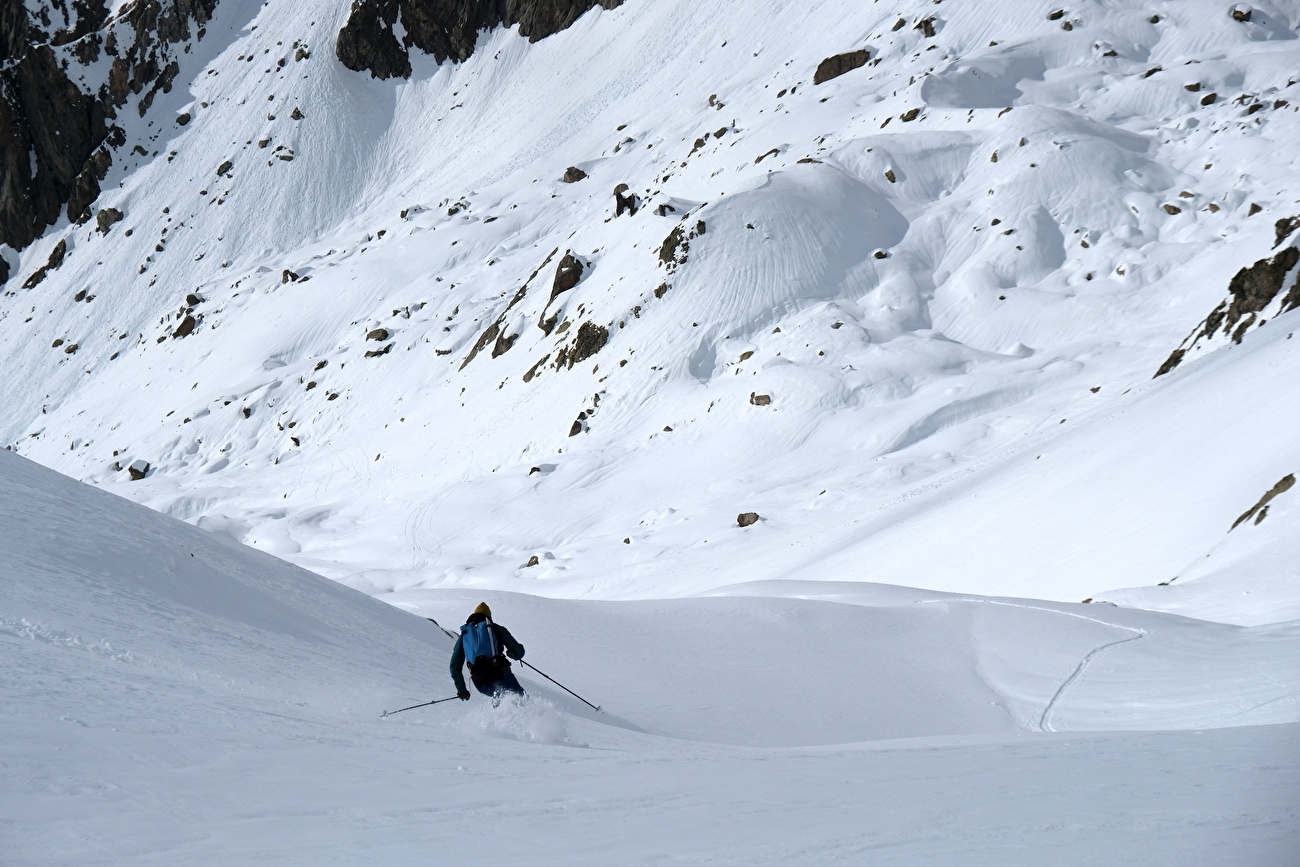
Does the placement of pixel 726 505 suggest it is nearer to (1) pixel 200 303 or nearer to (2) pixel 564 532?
(2) pixel 564 532

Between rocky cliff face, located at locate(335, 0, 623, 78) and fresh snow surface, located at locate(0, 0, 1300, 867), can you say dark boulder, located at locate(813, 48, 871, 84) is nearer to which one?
fresh snow surface, located at locate(0, 0, 1300, 867)

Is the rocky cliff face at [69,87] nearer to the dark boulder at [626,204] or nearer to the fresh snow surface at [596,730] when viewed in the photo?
the dark boulder at [626,204]

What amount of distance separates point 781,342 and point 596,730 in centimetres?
2437

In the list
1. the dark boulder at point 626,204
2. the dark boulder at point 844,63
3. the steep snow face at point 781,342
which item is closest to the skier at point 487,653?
the steep snow face at point 781,342

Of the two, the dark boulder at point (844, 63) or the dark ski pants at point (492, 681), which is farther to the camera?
the dark boulder at point (844, 63)

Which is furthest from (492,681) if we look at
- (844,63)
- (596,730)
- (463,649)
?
(844,63)

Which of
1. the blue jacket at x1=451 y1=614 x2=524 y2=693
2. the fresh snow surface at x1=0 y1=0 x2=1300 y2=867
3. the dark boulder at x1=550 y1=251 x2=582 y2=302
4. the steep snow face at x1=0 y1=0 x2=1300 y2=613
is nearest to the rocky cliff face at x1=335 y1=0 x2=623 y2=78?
the fresh snow surface at x1=0 y1=0 x2=1300 y2=867

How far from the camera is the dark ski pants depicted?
24.1ft

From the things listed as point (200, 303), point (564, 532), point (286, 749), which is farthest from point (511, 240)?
point (286, 749)

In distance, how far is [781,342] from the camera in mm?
30406

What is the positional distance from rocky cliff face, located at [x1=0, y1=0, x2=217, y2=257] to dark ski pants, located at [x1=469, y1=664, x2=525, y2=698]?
7805 cm

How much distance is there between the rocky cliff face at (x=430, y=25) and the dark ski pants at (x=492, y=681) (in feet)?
243

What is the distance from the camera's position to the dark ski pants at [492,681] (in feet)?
24.1

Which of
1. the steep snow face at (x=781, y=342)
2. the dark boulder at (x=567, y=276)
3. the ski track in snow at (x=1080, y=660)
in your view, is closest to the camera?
the ski track in snow at (x=1080, y=660)
